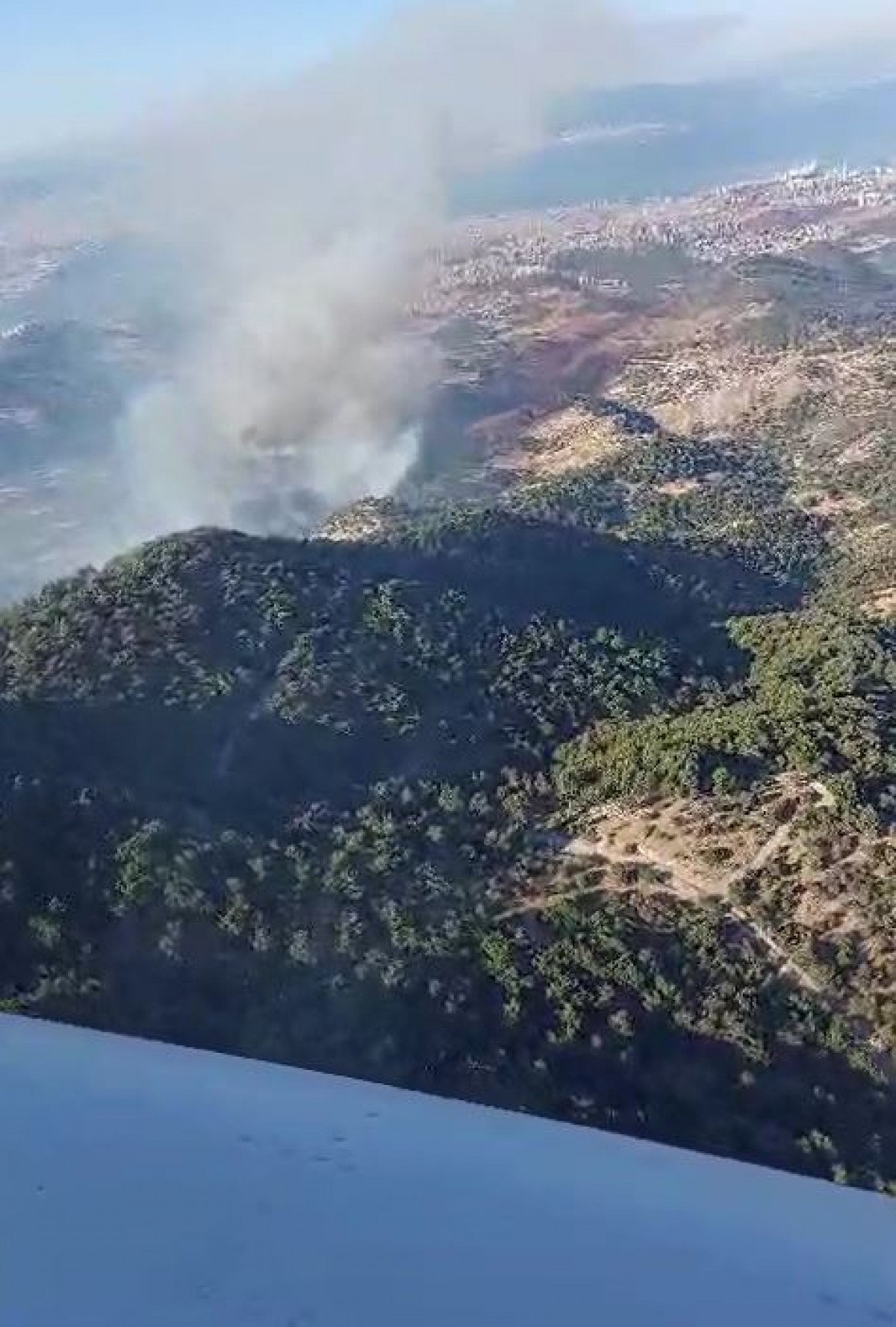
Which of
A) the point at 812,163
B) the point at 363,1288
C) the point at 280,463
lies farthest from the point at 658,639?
the point at 812,163

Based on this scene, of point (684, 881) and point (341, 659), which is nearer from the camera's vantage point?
point (684, 881)

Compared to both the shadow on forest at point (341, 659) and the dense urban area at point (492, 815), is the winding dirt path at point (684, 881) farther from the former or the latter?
the shadow on forest at point (341, 659)

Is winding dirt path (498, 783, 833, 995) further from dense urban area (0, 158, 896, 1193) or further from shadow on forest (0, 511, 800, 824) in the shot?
shadow on forest (0, 511, 800, 824)

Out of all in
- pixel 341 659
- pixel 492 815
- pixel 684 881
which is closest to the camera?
pixel 684 881

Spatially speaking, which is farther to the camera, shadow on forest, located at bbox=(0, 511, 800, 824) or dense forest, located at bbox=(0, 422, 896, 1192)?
shadow on forest, located at bbox=(0, 511, 800, 824)

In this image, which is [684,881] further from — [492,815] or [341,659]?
[341,659]

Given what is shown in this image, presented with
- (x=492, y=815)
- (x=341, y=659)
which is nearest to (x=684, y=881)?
(x=492, y=815)

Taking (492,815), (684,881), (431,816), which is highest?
(684,881)

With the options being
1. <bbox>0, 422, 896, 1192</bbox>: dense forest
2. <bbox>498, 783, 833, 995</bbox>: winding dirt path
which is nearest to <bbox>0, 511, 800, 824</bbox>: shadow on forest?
<bbox>0, 422, 896, 1192</bbox>: dense forest

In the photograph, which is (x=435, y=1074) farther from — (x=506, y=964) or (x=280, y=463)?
(x=280, y=463)
